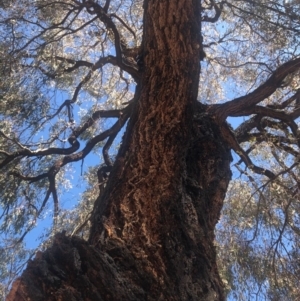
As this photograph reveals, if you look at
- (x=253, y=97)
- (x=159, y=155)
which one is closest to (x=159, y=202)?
(x=159, y=155)

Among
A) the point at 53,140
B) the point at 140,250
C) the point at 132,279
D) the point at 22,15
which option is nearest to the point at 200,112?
the point at 140,250

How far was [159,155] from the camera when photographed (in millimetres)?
2926

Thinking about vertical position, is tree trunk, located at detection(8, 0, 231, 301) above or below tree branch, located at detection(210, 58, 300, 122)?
below

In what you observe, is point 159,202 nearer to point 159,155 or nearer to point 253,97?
point 159,155

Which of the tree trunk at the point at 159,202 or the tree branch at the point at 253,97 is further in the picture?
the tree branch at the point at 253,97

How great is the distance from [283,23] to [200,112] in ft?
5.73

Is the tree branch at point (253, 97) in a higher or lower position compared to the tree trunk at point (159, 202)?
higher

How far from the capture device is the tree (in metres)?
2.25

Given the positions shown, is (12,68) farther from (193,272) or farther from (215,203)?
(193,272)

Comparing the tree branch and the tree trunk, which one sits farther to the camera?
the tree branch

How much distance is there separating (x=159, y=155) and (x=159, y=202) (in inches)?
14.4

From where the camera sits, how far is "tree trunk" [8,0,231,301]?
81.2 inches

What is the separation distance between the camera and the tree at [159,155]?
2252 mm

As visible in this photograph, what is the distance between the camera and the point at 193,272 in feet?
7.90
